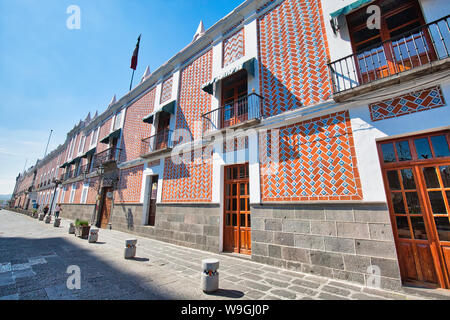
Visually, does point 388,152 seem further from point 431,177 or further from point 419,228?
point 419,228

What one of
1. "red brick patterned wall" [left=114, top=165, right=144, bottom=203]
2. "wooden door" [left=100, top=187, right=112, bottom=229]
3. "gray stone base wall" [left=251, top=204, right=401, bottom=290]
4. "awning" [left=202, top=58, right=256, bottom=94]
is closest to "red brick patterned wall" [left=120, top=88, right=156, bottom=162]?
"red brick patterned wall" [left=114, top=165, right=144, bottom=203]

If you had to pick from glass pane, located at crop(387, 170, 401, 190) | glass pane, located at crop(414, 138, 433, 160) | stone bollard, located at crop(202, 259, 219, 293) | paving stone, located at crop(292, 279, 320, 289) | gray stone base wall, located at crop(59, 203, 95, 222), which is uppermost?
glass pane, located at crop(414, 138, 433, 160)

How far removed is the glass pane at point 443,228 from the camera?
3.14m

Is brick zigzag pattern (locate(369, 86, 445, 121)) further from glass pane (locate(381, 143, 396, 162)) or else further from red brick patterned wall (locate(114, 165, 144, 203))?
red brick patterned wall (locate(114, 165, 144, 203))

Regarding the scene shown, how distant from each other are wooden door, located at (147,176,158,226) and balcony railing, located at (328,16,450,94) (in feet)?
26.4

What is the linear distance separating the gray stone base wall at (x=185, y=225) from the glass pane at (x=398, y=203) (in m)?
4.23

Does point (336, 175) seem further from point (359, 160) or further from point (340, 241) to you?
point (340, 241)

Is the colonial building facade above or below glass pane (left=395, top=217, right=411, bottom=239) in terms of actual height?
above

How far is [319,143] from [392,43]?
2.68m

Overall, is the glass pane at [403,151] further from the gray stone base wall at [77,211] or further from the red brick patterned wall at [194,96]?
the gray stone base wall at [77,211]

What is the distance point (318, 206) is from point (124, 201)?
9.66 m

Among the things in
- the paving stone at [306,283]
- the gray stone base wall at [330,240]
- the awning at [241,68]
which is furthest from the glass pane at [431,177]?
the awning at [241,68]

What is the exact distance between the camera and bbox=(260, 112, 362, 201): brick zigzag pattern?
13.0 feet

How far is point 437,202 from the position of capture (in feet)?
10.8
